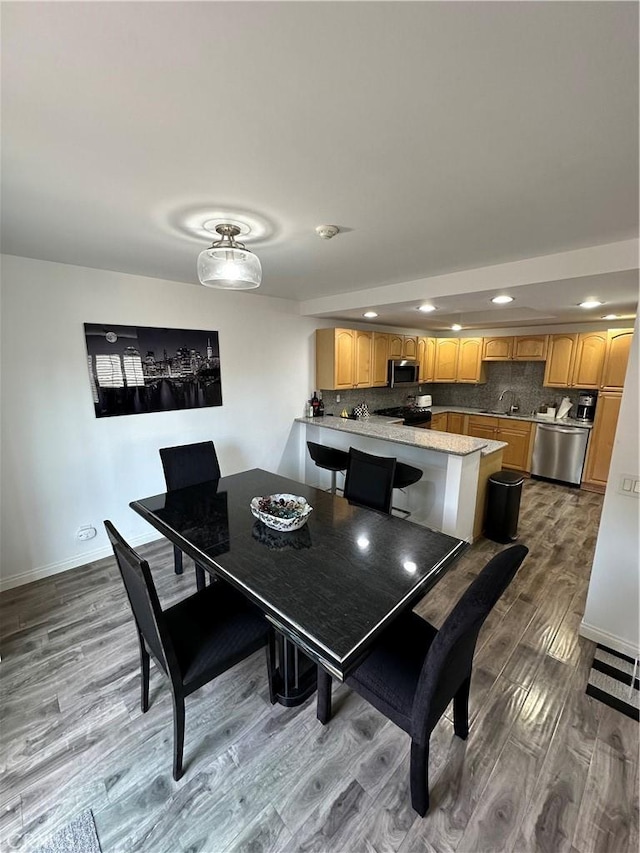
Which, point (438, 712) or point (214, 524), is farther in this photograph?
point (214, 524)

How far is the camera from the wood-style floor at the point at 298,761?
1.31m

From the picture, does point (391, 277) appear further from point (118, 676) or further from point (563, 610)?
point (118, 676)

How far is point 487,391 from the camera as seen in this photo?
19.6 ft

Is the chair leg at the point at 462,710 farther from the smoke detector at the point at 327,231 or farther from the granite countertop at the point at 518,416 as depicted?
the granite countertop at the point at 518,416

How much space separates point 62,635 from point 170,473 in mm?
1209

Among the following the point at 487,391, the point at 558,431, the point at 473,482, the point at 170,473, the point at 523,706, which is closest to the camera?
the point at 523,706

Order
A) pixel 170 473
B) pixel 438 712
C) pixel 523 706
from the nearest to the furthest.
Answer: pixel 438 712 < pixel 523 706 < pixel 170 473

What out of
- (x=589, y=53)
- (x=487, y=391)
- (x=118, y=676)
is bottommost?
(x=118, y=676)

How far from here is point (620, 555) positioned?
6.75 feet

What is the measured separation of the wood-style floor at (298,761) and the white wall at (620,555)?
7.4 inches

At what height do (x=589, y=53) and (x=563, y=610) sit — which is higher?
Result: (x=589, y=53)

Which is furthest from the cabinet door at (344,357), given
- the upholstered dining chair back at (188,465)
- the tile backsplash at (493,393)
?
the upholstered dining chair back at (188,465)

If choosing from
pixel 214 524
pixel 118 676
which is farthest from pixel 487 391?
pixel 118 676

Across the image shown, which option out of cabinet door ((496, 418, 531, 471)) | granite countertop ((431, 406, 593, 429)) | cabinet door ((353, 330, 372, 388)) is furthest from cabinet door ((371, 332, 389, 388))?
cabinet door ((496, 418, 531, 471))
